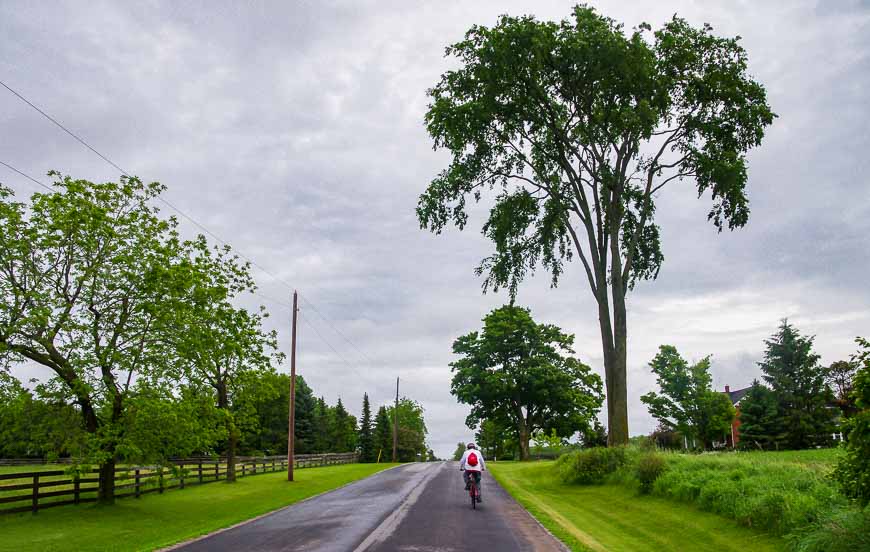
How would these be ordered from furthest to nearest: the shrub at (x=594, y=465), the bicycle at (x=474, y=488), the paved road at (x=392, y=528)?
the shrub at (x=594, y=465) → the bicycle at (x=474, y=488) → the paved road at (x=392, y=528)

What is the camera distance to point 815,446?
164 ft

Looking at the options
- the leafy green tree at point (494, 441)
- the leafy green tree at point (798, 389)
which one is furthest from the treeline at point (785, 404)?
the leafy green tree at point (494, 441)

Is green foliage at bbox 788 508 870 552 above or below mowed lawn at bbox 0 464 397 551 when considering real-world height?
above

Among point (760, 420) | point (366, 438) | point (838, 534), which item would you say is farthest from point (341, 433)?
point (838, 534)

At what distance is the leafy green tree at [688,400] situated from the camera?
6131 cm

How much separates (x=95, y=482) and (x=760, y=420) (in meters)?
47.9

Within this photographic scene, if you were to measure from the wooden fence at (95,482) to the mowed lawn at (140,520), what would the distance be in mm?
500

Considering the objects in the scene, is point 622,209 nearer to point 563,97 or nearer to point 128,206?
point 563,97

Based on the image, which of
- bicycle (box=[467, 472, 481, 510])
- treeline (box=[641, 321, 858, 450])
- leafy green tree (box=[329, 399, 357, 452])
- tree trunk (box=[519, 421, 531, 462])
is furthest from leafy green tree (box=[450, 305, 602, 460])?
leafy green tree (box=[329, 399, 357, 452])

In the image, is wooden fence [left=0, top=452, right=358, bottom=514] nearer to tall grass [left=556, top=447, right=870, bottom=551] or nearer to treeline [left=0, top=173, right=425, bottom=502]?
treeline [left=0, top=173, right=425, bottom=502]

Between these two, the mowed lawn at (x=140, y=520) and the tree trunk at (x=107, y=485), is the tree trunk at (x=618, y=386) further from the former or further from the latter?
the tree trunk at (x=107, y=485)

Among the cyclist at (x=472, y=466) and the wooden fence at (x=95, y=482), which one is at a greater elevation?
the cyclist at (x=472, y=466)

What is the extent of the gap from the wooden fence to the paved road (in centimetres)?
775

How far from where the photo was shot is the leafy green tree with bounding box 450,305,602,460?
5791 centimetres
